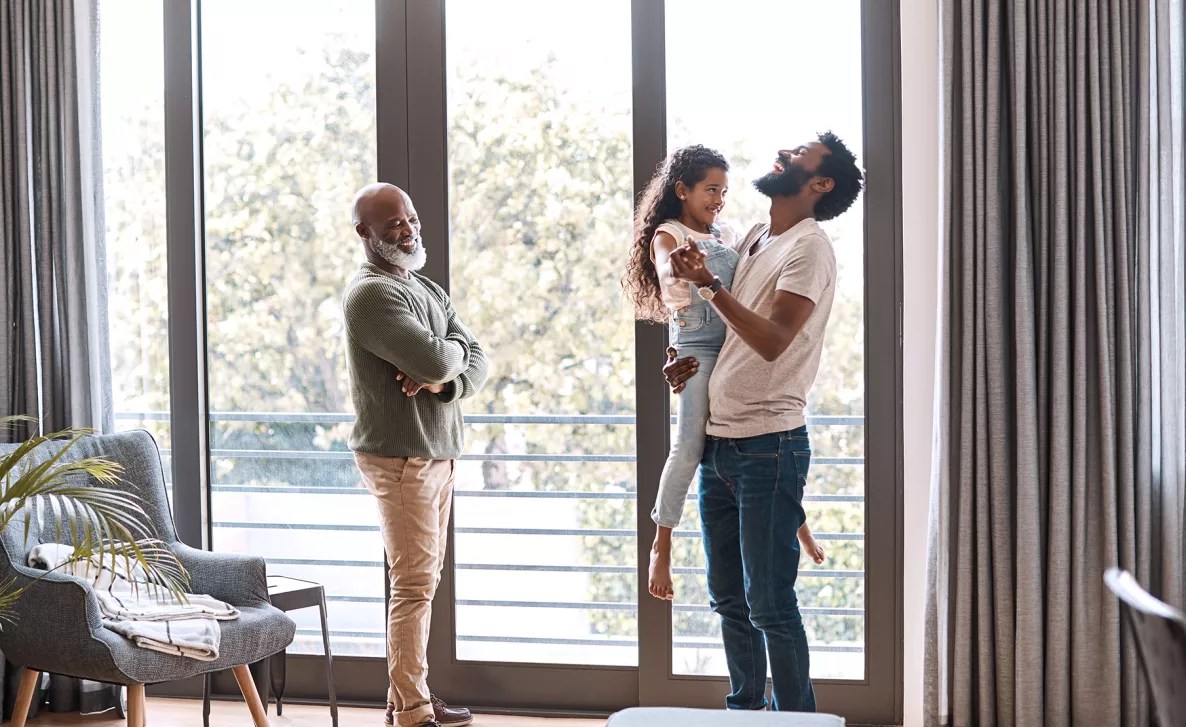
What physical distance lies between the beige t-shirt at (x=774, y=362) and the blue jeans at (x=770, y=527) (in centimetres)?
4

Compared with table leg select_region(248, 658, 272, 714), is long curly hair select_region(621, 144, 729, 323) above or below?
above

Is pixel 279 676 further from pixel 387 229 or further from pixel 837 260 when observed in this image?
pixel 837 260

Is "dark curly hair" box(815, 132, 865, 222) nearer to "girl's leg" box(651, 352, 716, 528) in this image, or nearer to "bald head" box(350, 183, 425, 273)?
"girl's leg" box(651, 352, 716, 528)

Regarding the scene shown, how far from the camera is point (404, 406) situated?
2836mm

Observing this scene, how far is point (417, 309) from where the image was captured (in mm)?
2844

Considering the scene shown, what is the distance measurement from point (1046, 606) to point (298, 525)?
7.60 feet

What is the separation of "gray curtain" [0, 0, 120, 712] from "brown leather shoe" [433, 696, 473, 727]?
1083 mm

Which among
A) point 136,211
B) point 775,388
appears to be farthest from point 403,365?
point 136,211

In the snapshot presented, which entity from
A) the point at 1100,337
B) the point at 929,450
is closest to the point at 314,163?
the point at 929,450

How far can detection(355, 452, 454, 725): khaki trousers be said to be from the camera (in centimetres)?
286

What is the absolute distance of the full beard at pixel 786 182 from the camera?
2426 mm

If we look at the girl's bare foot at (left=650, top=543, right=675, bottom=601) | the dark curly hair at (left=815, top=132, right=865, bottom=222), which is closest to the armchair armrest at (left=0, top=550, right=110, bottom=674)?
the girl's bare foot at (left=650, top=543, right=675, bottom=601)

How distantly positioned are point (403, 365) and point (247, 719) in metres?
1.33

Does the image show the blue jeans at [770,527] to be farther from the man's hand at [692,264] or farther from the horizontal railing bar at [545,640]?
the horizontal railing bar at [545,640]
